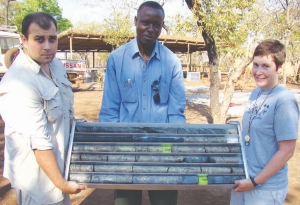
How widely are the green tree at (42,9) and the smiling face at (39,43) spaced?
33.1 m

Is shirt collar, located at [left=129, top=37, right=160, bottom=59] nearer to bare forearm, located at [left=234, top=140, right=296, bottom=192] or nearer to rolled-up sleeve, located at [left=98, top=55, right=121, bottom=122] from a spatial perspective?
rolled-up sleeve, located at [left=98, top=55, right=121, bottom=122]

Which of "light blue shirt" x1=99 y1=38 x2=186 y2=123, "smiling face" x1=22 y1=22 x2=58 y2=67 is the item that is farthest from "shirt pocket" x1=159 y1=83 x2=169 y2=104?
"smiling face" x1=22 y1=22 x2=58 y2=67

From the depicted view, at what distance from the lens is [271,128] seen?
6.10 ft

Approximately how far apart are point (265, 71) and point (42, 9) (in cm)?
3994

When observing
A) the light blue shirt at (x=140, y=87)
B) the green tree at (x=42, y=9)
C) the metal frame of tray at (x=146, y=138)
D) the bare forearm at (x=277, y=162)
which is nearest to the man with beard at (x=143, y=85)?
the light blue shirt at (x=140, y=87)

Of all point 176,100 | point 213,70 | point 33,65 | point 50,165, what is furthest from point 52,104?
point 213,70

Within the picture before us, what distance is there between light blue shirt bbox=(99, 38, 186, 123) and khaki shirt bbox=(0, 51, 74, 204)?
47cm

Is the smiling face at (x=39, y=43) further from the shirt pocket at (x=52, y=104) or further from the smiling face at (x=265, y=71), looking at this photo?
the smiling face at (x=265, y=71)

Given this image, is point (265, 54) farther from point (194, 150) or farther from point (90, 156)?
point (90, 156)

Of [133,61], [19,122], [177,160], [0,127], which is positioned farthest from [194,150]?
[0,127]

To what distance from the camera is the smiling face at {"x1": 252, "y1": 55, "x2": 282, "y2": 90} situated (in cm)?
191

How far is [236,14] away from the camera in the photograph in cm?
540

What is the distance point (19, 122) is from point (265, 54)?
64.9 inches

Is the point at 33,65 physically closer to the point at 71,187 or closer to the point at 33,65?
the point at 33,65
